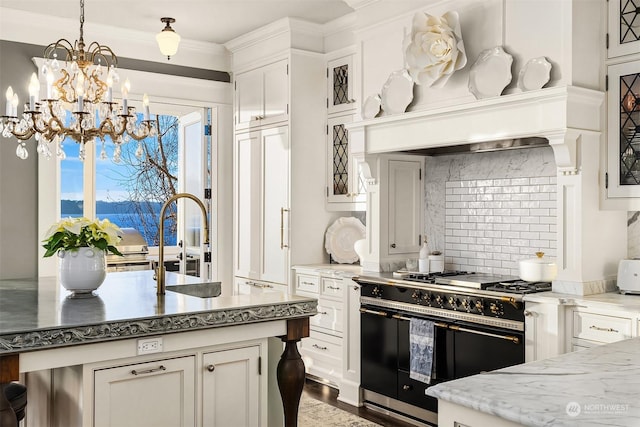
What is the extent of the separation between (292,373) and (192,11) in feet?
10.7

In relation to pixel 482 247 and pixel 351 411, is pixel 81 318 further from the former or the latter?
pixel 482 247

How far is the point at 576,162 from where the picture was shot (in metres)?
3.32

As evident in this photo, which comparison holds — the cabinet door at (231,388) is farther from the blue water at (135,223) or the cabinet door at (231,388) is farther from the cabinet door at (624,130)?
the blue water at (135,223)

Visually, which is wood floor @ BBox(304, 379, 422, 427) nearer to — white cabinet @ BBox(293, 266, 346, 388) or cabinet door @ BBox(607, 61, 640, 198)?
white cabinet @ BBox(293, 266, 346, 388)

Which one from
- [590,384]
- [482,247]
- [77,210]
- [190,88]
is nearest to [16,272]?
[77,210]

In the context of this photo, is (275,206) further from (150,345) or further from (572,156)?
(150,345)

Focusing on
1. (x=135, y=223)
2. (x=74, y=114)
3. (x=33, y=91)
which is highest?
(x=33, y=91)

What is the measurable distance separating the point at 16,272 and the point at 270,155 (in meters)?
2.32

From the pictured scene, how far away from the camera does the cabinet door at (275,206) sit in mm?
5305

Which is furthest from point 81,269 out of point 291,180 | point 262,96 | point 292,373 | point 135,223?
point 135,223

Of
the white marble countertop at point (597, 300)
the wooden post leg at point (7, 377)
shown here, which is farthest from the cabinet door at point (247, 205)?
the wooden post leg at point (7, 377)

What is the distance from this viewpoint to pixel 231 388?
112 inches

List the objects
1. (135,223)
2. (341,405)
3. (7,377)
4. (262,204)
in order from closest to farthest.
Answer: (7,377) < (341,405) < (262,204) < (135,223)

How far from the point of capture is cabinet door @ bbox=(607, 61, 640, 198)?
3.29 m
